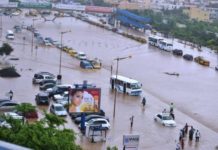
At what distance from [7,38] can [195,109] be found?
37.5 ft

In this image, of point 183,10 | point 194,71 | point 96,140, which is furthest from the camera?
point 183,10

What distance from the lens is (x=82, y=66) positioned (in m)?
15.9

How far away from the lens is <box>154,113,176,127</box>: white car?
388 inches

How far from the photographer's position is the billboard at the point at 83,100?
353 inches

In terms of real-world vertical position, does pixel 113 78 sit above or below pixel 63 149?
below

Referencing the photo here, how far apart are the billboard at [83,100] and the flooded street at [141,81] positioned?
15.0 inches

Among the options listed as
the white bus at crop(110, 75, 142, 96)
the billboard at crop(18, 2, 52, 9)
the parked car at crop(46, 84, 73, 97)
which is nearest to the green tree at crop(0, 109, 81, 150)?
the parked car at crop(46, 84, 73, 97)

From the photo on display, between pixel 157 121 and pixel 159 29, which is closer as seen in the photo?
pixel 157 121

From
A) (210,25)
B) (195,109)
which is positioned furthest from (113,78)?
(210,25)

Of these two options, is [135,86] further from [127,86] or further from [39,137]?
[39,137]

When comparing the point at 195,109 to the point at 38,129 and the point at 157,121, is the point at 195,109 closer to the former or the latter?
the point at 157,121

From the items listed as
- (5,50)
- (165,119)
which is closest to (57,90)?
(165,119)

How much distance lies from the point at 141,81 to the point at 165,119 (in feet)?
15.2

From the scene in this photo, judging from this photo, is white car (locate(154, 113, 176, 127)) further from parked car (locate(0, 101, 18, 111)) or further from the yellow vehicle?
the yellow vehicle
